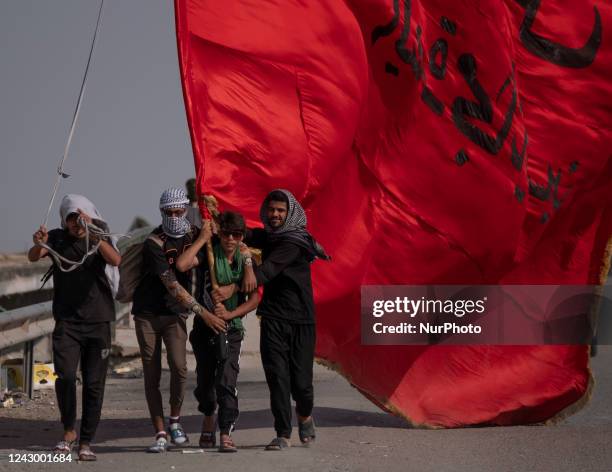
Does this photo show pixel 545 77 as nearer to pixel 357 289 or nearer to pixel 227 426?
pixel 357 289

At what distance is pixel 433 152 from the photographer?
33.2ft

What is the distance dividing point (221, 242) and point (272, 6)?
201cm

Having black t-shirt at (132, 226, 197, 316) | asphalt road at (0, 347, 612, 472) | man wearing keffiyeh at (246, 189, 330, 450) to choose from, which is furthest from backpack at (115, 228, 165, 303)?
asphalt road at (0, 347, 612, 472)

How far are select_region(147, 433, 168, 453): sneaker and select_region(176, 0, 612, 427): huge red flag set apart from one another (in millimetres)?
1532

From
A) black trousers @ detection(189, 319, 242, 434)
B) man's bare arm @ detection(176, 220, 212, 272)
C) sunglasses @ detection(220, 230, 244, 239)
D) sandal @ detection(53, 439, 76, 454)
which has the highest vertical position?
sunglasses @ detection(220, 230, 244, 239)

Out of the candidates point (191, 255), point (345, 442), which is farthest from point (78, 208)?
point (345, 442)

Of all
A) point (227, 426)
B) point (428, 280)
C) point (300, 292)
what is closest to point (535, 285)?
point (428, 280)

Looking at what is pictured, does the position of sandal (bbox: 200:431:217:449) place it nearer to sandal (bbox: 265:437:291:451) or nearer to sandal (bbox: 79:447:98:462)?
sandal (bbox: 265:437:291:451)

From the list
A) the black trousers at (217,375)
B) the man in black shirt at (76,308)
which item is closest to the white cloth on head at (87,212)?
the man in black shirt at (76,308)

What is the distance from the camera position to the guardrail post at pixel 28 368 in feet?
36.9

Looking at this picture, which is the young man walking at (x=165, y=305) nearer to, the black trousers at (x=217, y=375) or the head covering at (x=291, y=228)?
the black trousers at (x=217, y=375)

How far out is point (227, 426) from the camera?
843 centimetres

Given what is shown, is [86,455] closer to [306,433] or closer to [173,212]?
[306,433]

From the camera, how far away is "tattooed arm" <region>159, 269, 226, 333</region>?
8.45 metres
